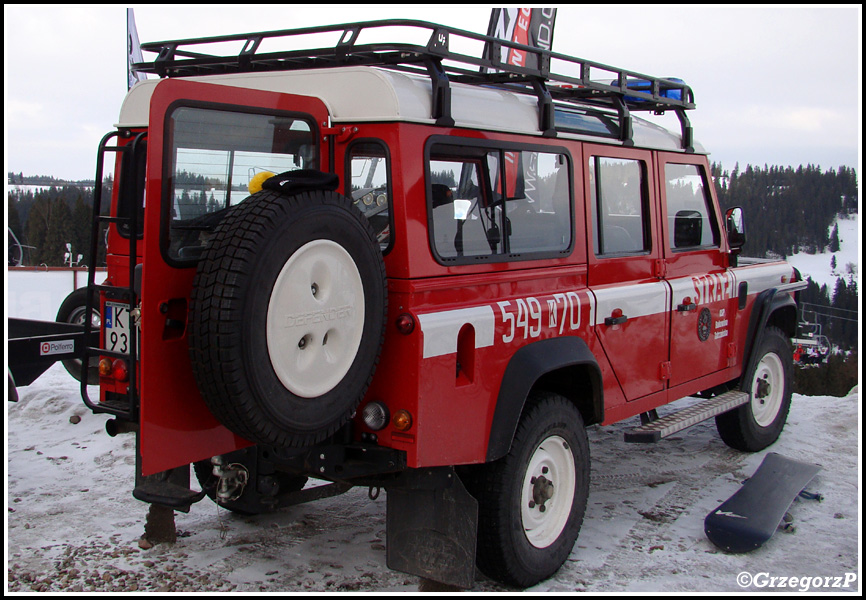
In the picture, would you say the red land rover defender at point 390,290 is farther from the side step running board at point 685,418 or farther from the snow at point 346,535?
the snow at point 346,535

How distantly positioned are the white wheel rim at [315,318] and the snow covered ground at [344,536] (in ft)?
4.75

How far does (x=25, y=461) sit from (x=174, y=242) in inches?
145

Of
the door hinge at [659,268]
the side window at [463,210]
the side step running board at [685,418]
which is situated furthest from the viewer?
the door hinge at [659,268]

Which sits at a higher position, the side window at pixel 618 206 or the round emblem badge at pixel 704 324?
the side window at pixel 618 206

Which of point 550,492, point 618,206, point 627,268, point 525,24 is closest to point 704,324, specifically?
point 627,268

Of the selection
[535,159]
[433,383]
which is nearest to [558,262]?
[535,159]

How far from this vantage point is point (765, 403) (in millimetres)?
6570

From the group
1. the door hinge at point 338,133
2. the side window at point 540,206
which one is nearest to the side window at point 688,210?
the side window at point 540,206

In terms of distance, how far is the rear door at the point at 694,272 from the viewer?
522cm

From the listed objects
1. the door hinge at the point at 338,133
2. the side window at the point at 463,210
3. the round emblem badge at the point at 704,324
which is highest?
the door hinge at the point at 338,133

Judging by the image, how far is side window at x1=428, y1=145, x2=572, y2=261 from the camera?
3.55 m

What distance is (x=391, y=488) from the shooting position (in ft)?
11.9

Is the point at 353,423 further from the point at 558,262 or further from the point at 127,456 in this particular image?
the point at 127,456

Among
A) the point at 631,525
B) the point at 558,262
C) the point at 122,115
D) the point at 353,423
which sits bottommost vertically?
the point at 631,525
